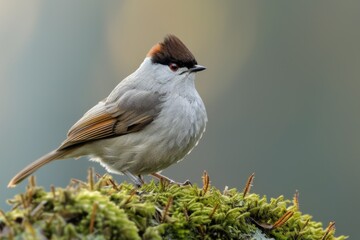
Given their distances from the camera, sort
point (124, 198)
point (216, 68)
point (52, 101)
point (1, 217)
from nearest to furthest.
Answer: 1. point (1, 217)
2. point (124, 198)
3. point (52, 101)
4. point (216, 68)

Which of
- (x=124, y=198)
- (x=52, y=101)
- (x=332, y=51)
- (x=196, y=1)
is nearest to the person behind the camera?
(x=124, y=198)

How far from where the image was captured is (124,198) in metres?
3.43

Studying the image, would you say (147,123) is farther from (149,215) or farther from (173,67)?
(149,215)

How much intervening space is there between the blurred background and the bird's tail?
13388mm

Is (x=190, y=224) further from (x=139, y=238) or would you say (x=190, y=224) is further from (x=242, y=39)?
(x=242, y=39)

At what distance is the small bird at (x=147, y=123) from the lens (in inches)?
237

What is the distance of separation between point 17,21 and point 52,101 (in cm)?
596

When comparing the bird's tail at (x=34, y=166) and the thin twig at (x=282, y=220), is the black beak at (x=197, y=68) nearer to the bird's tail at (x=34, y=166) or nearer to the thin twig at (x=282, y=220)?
the bird's tail at (x=34, y=166)

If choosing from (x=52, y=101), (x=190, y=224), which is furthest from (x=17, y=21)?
(x=190, y=224)

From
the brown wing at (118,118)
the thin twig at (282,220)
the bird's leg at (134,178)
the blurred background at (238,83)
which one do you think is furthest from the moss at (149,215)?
the blurred background at (238,83)

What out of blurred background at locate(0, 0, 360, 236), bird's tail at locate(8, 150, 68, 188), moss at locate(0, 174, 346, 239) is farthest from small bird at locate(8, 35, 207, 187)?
blurred background at locate(0, 0, 360, 236)

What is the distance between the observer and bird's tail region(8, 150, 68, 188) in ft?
18.6

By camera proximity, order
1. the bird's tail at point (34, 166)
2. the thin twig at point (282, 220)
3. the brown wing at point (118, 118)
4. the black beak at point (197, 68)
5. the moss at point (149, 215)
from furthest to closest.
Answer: the black beak at point (197, 68)
the brown wing at point (118, 118)
the bird's tail at point (34, 166)
the thin twig at point (282, 220)
the moss at point (149, 215)

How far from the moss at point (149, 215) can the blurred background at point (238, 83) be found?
1522 centimetres
